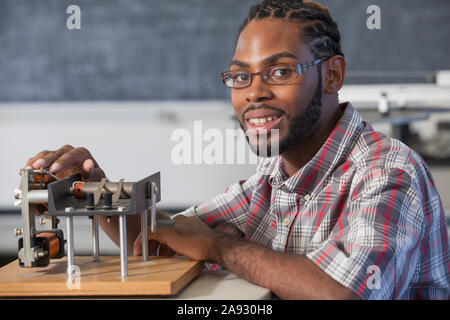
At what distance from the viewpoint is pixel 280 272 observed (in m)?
1.19

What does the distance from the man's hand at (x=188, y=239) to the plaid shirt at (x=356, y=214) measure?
24cm

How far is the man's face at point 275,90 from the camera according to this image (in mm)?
1545

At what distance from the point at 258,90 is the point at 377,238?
0.55 m

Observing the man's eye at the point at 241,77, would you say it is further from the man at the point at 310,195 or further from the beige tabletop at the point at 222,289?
the beige tabletop at the point at 222,289

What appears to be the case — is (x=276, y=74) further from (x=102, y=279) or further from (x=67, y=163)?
(x=102, y=279)

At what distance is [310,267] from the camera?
1181mm

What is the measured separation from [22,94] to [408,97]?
2.77 m

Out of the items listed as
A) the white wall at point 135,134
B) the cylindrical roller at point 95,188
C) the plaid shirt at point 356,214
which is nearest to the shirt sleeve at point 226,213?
the plaid shirt at point 356,214

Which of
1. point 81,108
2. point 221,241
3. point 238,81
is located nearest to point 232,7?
point 81,108

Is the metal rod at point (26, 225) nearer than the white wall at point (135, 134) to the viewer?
Yes

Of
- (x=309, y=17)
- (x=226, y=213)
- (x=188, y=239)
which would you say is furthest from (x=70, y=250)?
(x=309, y=17)

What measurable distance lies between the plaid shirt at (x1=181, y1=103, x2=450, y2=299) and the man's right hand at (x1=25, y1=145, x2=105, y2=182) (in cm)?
36

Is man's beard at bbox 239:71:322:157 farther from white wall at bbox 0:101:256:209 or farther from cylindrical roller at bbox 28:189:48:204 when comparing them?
white wall at bbox 0:101:256:209

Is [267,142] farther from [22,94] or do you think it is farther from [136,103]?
[22,94]
